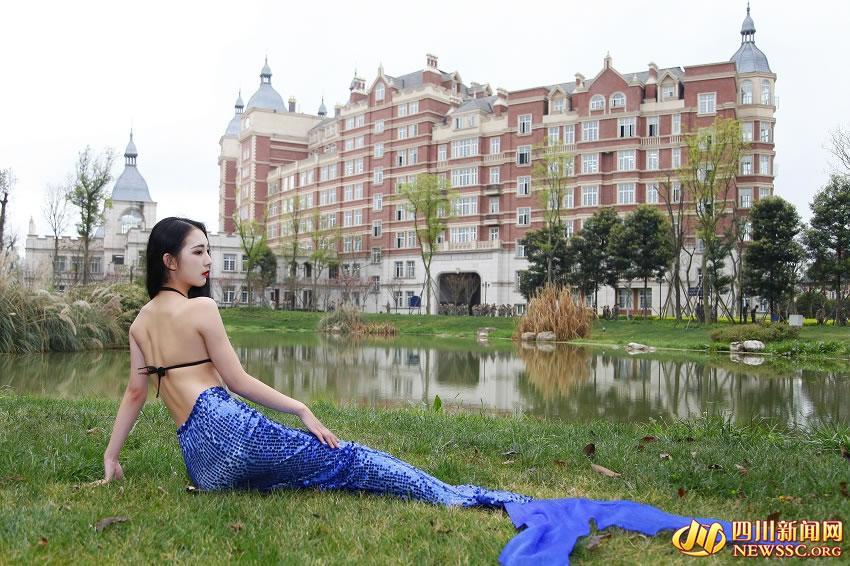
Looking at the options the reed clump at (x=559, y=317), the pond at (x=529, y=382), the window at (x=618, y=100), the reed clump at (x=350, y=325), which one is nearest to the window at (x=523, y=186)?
the window at (x=618, y=100)

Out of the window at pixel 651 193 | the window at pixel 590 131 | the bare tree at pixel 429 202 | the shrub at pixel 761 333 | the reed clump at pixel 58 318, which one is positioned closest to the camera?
the reed clump at pixel 58 318

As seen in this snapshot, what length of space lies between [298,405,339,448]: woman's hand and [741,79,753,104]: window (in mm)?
36241

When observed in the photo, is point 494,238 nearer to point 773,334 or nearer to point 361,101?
point 361,101

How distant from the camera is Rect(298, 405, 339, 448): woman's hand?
300 cm

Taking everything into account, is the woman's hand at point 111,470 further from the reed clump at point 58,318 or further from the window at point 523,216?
the window at point 523,216

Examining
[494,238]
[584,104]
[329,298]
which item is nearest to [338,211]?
[329,298]

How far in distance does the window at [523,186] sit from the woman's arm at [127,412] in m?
36.9

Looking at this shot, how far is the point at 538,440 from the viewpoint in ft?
14.9

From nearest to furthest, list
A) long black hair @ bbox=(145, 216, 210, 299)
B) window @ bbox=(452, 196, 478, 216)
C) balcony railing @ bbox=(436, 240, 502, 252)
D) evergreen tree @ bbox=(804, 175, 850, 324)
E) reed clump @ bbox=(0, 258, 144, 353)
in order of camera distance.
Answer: long black hair @ bbox=(145, 216, 210, 299), reed clump @ bbox=(0, 258, 144, 353), evergreen tree @ bbox=(804, 175, 850, 324), balcony railing @ bbox=(436, 240, 502, 252), window @ bbox=(452, 196, 478, 216)

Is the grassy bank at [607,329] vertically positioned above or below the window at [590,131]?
below

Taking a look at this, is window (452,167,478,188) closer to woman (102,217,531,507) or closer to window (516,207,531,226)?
window (516,207,531,226)

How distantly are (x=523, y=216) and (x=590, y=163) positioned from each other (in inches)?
178

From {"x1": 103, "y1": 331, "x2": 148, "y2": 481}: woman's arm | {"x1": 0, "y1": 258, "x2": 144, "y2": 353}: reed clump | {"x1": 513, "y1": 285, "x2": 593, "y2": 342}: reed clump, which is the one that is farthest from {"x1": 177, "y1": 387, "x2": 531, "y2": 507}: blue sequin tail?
{"x1": 513, "y1": 285, "x2": 593, "y2": 342}: reed clump

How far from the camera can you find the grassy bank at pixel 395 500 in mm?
2457
